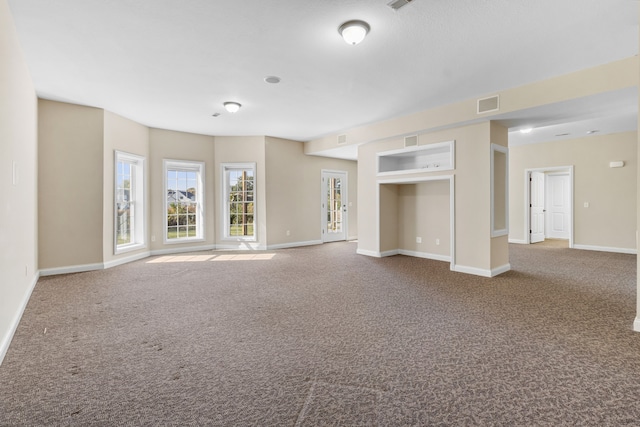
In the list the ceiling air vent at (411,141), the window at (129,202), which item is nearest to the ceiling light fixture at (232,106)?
the window at (129,202)

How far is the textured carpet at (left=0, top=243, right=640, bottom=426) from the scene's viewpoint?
1817mm

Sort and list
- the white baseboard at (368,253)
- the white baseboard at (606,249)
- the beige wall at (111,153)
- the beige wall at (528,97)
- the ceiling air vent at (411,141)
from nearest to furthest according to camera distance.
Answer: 1. the beige wall at (528,97)
2. the beige wall at (111,153)
3. the ceiling air vent at (411,141)
4. the white baseboard at (368,253)
5. the white baseboard at (606,249)

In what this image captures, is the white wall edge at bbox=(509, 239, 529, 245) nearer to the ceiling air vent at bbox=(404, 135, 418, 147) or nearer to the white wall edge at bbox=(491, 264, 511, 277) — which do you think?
the white wall edge at bbox=(491, 264, 511, 277)

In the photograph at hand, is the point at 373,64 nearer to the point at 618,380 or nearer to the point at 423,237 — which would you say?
the point at 618,380

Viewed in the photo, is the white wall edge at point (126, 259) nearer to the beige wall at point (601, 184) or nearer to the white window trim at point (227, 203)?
the white window trim at point (227, 203)

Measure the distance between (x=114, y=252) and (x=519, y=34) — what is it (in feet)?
22.1

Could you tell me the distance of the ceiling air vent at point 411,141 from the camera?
5.95 m

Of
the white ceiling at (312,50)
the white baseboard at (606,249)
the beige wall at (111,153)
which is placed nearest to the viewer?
the white ceiling at (312,50)

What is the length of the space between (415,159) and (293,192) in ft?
10.2

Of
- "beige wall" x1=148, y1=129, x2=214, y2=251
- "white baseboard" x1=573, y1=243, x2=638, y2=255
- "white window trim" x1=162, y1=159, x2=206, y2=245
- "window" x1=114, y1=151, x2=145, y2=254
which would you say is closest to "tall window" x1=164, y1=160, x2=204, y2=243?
"white window trim" x1=162, y1=159, x2=206, y2=245

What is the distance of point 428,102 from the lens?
16.6 feet

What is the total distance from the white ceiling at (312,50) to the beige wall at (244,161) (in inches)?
92.5

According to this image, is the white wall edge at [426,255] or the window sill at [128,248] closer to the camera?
the window sill at [128,248]

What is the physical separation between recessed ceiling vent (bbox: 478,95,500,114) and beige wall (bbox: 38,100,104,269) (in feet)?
20.2
